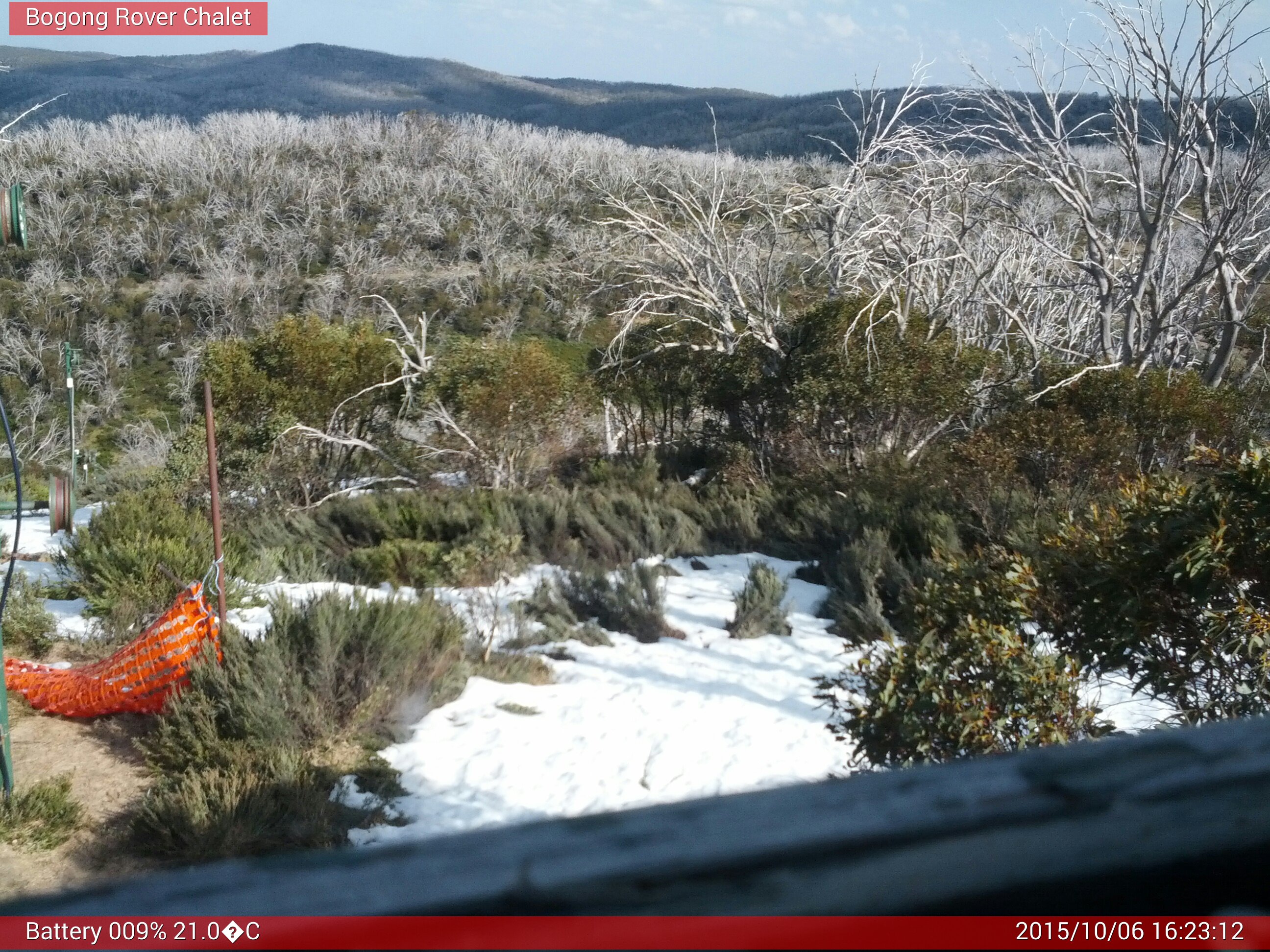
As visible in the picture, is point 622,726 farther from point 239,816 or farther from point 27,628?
point 27,628

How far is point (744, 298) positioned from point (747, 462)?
2.58m

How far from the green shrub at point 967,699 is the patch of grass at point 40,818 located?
3272 mm

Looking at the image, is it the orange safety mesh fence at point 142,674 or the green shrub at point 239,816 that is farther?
the orange safety mesh fence at point 142,674

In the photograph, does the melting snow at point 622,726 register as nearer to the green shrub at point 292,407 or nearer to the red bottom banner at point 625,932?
the red bottom banner at point 625,932

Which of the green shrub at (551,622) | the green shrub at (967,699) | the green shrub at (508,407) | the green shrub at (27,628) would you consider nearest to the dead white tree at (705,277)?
the green shrub at (508,407)

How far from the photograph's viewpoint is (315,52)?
107m

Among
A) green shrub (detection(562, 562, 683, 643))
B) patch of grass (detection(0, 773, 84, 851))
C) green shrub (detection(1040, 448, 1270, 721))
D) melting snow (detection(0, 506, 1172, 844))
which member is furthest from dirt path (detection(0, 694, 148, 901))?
green shrub (detection(1040, 448, 1270, 721))

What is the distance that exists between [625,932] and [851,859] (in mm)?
150

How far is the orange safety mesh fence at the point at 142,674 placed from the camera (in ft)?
17.7

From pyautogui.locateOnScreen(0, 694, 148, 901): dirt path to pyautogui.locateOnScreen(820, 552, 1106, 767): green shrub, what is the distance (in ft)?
9.12

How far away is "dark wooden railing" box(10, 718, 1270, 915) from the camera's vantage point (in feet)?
2.04

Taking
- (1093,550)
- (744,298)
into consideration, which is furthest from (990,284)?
(1093,550)

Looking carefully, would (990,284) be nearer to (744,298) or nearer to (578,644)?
(744,298)

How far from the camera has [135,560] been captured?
24.7 ft
